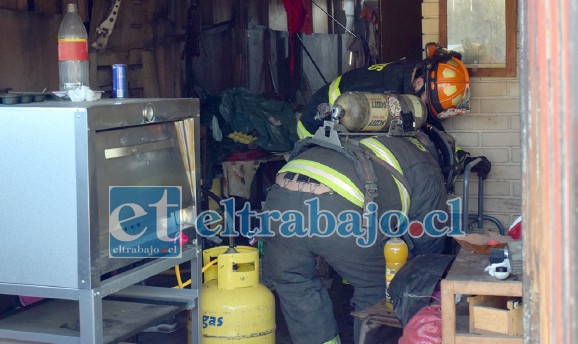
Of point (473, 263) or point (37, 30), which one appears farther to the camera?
point (37, 30)

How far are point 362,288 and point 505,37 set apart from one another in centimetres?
225

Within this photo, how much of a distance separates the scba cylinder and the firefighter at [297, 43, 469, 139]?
13.0 inches

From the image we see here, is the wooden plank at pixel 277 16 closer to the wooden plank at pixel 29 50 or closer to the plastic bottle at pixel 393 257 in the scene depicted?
the wooden plank at pixel 29 50

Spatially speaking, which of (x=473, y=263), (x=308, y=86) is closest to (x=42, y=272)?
(x=473, y=263)

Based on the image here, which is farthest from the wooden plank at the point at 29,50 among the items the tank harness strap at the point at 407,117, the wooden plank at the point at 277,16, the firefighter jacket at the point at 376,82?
the wooden plank at the point at 277,16

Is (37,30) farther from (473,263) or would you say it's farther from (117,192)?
(473,263)

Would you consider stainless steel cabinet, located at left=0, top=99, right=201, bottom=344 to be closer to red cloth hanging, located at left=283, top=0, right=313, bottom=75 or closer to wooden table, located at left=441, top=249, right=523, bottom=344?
wooden table, located at left=441, top=249, right=523, bottom=344

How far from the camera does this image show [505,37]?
6.04 metres

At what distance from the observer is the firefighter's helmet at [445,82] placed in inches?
223

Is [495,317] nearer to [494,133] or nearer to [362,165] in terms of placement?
[362,165]

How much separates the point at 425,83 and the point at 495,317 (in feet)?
8.54

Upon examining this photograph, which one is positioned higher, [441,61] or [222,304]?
[441,61]

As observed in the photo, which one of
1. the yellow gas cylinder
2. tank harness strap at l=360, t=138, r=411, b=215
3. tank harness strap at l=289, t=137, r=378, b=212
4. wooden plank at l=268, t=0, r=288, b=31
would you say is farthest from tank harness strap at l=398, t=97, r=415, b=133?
wooden plank at l=268, t=0, r=288, b=31

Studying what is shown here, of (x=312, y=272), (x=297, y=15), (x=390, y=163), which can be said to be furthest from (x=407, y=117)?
(x=297, y=15)
